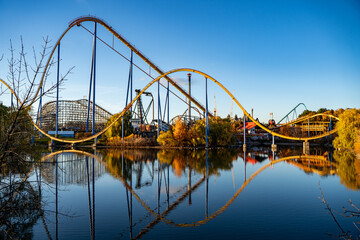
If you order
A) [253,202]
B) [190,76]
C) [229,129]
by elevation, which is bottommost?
[253,202]

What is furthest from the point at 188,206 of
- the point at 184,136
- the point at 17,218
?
the point at 184,136

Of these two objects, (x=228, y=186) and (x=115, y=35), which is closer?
(x=228, y=186)

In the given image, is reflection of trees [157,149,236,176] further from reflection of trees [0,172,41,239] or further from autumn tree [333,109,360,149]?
autumn tree [333,109,360,149]

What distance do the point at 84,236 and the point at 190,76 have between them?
35.8 metres

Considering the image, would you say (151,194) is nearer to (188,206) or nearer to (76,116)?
(188,206)

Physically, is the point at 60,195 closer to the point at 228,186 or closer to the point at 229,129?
the point at 228,186

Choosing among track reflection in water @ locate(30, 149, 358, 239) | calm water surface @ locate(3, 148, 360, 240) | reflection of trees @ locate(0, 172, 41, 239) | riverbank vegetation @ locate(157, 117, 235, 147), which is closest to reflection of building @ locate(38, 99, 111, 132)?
riverbank vegetation @ locate(157, 117, 235, 147)

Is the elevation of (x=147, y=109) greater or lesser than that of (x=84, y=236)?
greater

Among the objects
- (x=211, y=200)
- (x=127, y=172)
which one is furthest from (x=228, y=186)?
(x=127, y=172)

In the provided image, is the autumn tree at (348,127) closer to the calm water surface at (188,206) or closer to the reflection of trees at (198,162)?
the reflection of trees at (198,162)

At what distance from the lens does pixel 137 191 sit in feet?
26.9

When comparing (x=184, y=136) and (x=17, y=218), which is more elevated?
(x=184, y=136)

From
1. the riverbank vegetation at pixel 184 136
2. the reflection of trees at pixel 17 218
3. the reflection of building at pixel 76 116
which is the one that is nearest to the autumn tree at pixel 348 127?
the riverbank vegetation at pixel 184 136

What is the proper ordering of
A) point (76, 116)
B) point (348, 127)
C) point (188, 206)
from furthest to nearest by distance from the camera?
1. point (76, 116)
2. point (348, 127)
3. point (188, 206)
